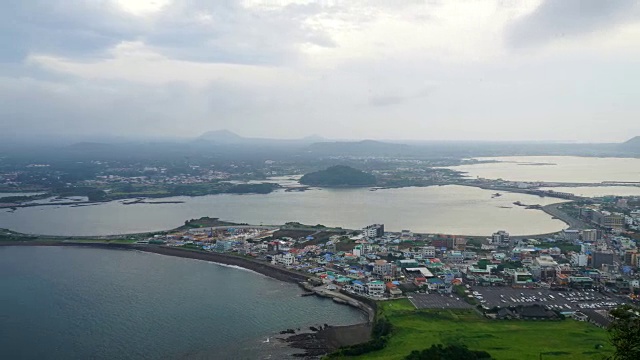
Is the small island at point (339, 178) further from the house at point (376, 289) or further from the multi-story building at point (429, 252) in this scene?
the house at point (376, 289)

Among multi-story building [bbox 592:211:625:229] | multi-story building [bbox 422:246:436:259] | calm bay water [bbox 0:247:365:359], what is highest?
multi-story building [bbox 592:211:625:229]

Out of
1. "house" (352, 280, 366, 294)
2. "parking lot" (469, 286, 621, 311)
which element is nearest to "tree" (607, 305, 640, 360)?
"parking lot" (469, 286, 621, 311)

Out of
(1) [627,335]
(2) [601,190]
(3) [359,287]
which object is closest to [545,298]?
(3) [359,287]

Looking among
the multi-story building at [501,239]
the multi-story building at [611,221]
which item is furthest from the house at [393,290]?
the multi-story building at [611,221]

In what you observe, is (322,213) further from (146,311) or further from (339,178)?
(146,311)

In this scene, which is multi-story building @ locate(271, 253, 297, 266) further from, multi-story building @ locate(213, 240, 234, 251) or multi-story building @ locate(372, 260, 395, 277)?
multi-story building @ locate(372, 260, 395, 277)

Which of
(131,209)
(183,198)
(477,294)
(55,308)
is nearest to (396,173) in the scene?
(183,198)

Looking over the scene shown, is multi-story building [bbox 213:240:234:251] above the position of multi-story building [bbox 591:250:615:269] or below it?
below
